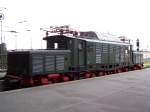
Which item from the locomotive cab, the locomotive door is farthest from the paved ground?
the locomotive door

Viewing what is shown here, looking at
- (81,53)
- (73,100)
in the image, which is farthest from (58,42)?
(73,100)

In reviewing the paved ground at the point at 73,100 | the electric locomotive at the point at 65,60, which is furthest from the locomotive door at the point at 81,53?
the paved ground at the point at 73,100

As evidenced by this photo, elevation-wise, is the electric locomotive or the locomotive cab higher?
the locomotive cab

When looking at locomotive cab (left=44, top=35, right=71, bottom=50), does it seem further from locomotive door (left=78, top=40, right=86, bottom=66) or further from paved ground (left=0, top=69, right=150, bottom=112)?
paved ground (left=0, top=69, right=150, bottom=112)

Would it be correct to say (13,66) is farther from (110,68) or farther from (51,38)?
(110,68)

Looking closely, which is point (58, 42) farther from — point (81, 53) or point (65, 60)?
point (81, 53)

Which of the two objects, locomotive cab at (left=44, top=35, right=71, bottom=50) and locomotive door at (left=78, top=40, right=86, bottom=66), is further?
locomotive door at (left=78, top=40, right=86, bottom=66)

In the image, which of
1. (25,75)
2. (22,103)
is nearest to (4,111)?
(22,103)

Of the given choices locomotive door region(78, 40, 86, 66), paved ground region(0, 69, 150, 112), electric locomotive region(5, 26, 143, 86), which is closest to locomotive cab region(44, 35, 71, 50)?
electric locomotive region(5, 26, 143, 86)

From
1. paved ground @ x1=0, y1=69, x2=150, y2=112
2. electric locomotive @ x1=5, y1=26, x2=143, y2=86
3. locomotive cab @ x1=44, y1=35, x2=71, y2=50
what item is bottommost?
paved ground @ x1=0, y1=69, x2=150, y2=112

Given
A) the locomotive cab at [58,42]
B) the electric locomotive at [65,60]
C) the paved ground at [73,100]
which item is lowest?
the paved ground at [73,100]

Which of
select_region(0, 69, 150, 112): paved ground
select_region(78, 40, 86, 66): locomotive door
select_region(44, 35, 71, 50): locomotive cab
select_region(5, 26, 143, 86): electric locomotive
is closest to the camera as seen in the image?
select_region(0, 69, 150, 112): paved ground

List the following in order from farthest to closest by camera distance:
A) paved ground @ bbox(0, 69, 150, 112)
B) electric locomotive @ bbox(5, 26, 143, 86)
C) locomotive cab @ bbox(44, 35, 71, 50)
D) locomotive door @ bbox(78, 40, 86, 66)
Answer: locomotive door @ bbox(78, 40, 86, 66) < locomotive cab @ bbox(44, 35, 71, 50) < electric locomotive @ bbox(5, 26, 143, 86) < paved ground @ bbox(0, 69, 150, 112)

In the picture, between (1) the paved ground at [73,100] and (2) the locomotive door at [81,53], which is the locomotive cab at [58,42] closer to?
(2) the locomotive door at [81,53]
